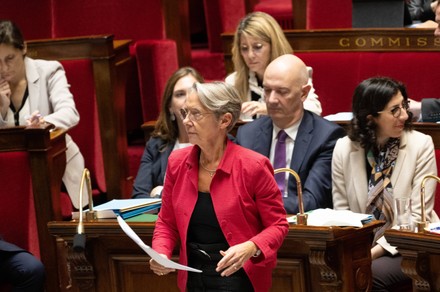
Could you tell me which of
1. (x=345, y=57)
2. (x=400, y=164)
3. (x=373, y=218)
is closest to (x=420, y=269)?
(x=373, y=218)

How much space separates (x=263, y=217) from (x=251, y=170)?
0.06 m

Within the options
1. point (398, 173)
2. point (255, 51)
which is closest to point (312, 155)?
point (398, 173)

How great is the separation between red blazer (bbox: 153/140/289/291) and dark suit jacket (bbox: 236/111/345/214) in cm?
43

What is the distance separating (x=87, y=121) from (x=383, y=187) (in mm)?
860

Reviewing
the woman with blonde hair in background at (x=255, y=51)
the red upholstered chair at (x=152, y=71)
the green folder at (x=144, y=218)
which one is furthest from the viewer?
the red upholstered chair at (x=152, y=71)

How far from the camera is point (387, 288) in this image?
62.2 inches

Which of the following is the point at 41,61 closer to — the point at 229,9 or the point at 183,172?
the point at 229,9

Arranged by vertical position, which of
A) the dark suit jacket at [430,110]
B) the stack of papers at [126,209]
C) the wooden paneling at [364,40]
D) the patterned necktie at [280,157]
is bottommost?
the stack of papers at [126,209]

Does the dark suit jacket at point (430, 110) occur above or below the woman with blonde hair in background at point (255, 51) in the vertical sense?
below

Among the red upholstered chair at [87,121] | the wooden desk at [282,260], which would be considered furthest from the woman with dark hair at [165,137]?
the red upholstered chair at [87,121]

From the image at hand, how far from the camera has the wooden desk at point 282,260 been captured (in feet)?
4.84

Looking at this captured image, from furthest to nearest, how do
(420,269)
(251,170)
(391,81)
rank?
(391,81) < (420,269) < (251,170)

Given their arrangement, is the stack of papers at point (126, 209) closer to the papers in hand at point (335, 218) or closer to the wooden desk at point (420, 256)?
the papers in hand at point (335, 218)

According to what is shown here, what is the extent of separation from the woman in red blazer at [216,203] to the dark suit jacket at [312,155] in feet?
1.38
